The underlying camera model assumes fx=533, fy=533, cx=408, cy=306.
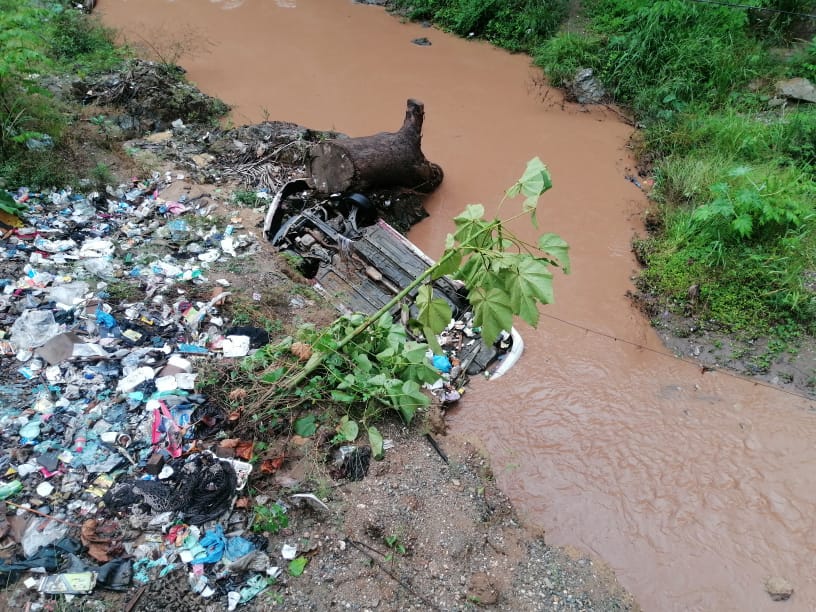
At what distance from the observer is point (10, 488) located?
274 centimetres

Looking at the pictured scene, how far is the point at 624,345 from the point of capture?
4957 millimetres

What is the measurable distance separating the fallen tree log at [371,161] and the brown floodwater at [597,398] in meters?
0.64

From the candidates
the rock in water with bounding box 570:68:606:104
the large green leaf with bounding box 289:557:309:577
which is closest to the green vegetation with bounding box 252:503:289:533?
the large green leaf with bounding box 289:557:309:577

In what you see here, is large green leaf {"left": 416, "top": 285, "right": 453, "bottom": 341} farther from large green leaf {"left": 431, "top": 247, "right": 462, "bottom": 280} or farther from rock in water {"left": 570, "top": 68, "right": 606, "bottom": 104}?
rock in water {"left": 570, "top": 68, "right": 606, "bottom": 104}

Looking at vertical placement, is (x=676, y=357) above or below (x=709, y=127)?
below

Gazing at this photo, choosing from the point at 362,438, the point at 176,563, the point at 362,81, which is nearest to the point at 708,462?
the point at 362,438

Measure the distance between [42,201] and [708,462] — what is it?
594cm

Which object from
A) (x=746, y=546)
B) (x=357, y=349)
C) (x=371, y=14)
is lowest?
(x=746, y=546)

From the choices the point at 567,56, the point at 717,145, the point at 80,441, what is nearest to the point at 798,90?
the point at 717,145

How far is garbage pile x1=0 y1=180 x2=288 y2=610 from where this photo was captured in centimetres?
264

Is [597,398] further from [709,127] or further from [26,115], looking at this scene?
[26,115]

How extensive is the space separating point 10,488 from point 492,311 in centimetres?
261

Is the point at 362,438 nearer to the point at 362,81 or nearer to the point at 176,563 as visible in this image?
the point at 176,563

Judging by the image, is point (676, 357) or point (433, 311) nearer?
point (433, 311)
